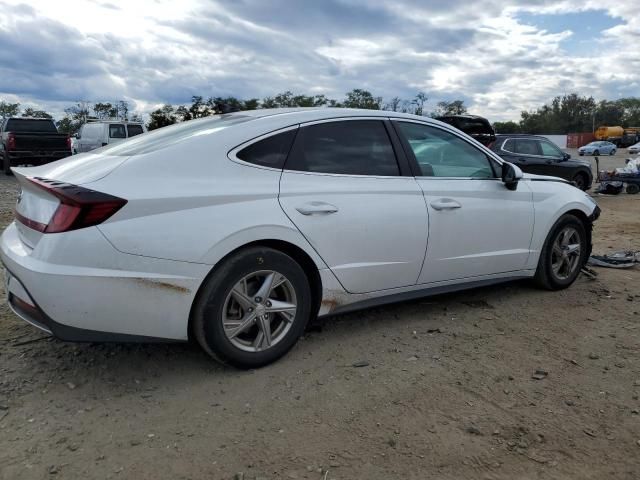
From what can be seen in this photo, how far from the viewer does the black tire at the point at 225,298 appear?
119 inches

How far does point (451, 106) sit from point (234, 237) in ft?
195

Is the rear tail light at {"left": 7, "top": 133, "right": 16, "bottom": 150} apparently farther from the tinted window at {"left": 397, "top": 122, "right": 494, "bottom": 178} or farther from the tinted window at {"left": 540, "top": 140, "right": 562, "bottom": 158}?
the tinted window at {"left": 397, "top": 122, "right": 494, "bottom": 178}

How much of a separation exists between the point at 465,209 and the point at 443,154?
48 cm

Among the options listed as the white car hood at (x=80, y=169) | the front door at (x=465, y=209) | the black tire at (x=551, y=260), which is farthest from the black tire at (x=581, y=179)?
the white car hood at (x=80, y=169)

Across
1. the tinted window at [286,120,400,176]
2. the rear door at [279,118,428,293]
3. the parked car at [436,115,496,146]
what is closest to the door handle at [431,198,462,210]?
the rear door at [279,118,428,293]

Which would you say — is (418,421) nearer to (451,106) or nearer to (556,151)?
(556,151)

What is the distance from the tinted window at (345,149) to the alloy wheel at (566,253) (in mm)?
2008

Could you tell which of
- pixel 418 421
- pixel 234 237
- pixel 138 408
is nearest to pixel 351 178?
pixel 234 237

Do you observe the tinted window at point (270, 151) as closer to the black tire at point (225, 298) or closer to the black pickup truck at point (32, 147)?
the black tire at point (225, 298)

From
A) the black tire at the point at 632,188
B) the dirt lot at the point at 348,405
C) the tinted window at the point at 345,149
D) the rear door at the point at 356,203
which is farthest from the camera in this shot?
the black tire at the point at 632,188

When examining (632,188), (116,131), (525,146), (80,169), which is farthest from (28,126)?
(632,188)

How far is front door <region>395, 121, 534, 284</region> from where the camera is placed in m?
3.98

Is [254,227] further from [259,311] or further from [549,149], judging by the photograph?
[549,149]

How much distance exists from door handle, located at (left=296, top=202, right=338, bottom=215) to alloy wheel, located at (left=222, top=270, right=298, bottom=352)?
422 mm
